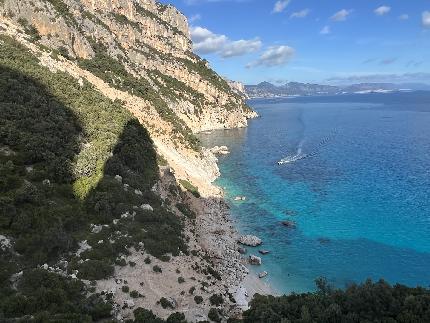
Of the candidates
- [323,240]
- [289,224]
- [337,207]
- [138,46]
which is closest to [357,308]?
[323,240]

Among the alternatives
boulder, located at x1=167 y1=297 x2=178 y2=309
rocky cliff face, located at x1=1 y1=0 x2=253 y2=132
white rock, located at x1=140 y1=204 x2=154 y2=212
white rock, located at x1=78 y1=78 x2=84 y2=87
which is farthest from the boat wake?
boulder, located at x1=167 y1=297 x2=178 y2=309

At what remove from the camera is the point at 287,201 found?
6331 cm

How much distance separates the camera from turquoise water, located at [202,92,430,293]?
140 ft

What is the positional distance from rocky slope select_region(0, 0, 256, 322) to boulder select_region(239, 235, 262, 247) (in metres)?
1.25

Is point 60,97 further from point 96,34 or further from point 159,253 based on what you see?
point 96,34

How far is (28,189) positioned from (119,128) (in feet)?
80.8

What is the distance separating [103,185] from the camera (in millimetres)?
39125

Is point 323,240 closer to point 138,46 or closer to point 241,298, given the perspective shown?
point 241,298

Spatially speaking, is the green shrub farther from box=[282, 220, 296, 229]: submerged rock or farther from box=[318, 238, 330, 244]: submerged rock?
box=[282, 220, 296, 229]: submerged rock

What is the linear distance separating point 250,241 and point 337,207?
1884cm

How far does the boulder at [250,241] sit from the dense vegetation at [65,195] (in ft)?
31.8

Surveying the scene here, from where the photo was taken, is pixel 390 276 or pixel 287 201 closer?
pixel 390 276

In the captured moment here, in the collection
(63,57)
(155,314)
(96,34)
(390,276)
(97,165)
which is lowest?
(390,276)

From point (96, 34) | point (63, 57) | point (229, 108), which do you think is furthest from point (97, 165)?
point (229, 108)
